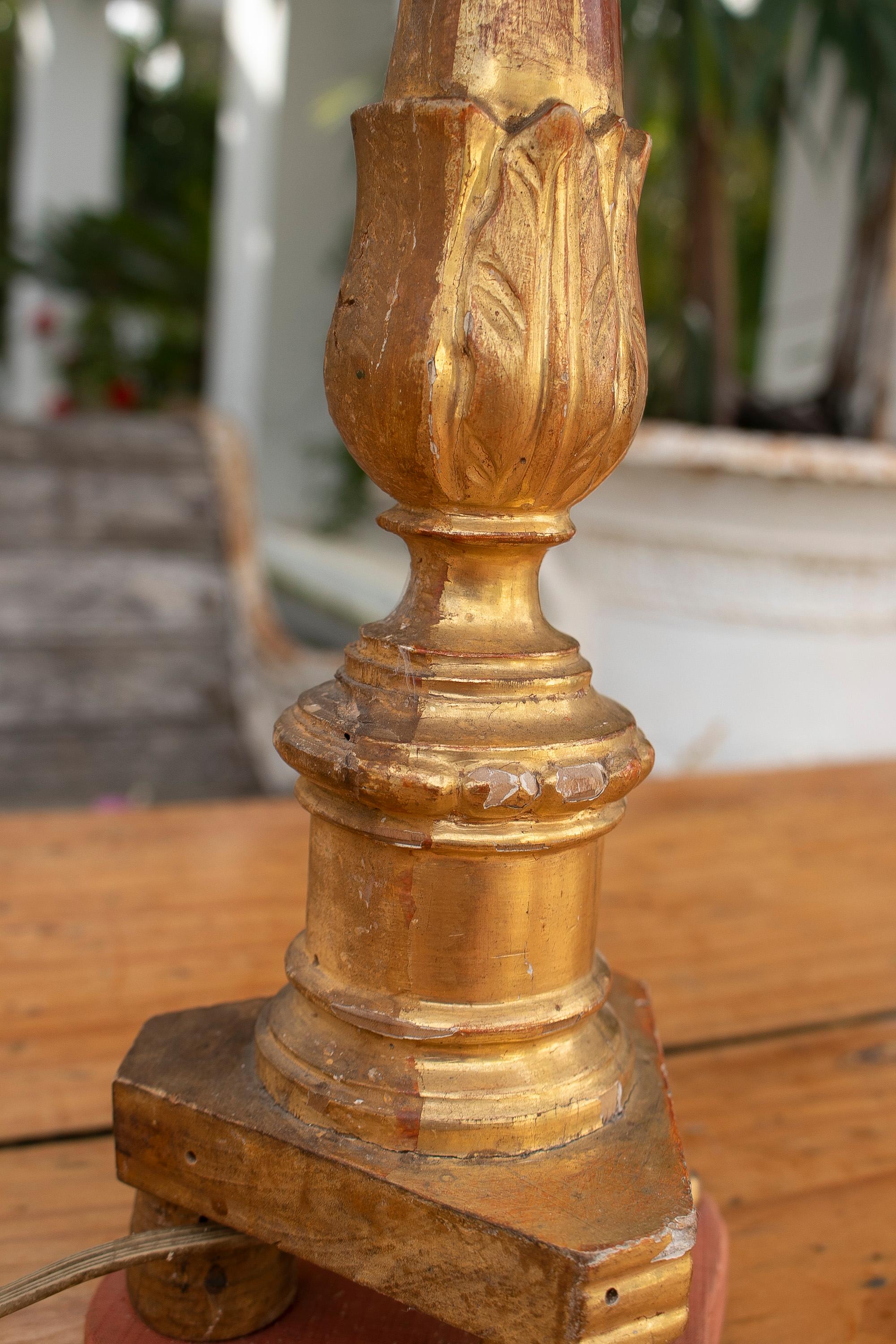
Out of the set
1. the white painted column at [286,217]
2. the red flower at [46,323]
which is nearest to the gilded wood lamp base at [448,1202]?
the white painted column at [286,217]

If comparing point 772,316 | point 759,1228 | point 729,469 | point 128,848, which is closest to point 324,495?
point 772,316

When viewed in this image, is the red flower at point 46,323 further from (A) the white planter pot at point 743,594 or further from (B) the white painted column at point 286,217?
(A) the white planter pot at point 743,594

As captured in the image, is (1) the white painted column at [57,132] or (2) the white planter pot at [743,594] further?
(1) the white painted column at [57,132]

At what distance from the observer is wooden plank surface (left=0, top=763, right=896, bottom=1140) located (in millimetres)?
545

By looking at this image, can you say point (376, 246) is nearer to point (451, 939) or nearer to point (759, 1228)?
point (451, 939)

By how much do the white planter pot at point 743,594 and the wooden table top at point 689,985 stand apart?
0.68 meters

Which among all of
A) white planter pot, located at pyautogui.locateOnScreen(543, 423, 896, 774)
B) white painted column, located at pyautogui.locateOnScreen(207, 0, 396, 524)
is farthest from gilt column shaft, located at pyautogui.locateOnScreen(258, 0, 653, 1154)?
white painted column, located at pyautogui.locateOnScreen(207, 0, 396, 524)

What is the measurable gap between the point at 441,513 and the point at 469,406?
0.03m

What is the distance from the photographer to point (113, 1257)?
32 centimetres

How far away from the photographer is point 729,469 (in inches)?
59.4

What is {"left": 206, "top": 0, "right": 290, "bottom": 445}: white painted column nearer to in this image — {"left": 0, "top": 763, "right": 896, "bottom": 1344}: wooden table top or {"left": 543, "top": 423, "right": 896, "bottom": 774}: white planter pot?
{"left": 543, "top": 423, "right": 896, "bottom": 774}: white planter pot

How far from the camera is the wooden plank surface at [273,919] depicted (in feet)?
1.79

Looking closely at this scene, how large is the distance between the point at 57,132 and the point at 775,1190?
5.94 metres

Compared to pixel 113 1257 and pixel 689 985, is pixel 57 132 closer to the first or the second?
pixel 689 985
